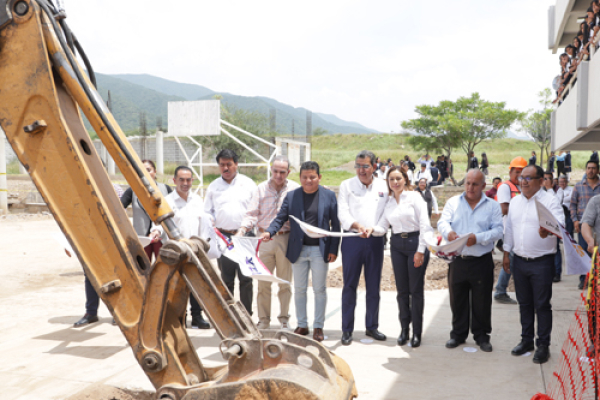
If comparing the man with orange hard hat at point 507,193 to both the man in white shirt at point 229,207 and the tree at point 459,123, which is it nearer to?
the man in white shirt at point 229,207

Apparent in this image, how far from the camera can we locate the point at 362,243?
5691mm

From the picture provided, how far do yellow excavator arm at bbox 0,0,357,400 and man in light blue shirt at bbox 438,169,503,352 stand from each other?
2.81 meters

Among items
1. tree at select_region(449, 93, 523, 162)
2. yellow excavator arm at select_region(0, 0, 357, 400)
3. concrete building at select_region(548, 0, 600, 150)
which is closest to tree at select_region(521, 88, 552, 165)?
tree at select_region(449, 93, 523, 162)

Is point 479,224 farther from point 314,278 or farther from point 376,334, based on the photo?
point 314,278

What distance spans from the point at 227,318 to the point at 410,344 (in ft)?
10.6

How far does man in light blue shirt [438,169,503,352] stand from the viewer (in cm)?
534

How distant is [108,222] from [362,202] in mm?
3428

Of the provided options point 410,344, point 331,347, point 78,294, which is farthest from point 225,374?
point 78,294

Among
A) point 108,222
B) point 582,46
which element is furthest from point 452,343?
point 582,46

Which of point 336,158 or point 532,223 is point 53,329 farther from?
point 336,158

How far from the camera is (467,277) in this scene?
539 cm

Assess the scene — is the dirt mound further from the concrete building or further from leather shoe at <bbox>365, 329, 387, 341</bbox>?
the concrete building

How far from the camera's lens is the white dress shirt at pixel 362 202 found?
5781 millimetres

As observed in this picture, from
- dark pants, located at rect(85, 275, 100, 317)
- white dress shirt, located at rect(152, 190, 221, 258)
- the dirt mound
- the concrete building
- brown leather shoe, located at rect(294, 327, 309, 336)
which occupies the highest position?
the concrete building
